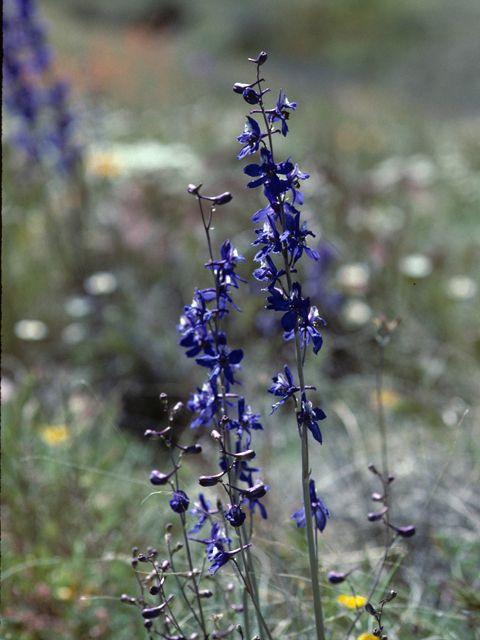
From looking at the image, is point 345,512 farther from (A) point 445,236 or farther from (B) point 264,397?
(A) point 445,236

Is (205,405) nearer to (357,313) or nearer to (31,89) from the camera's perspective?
(357,313)

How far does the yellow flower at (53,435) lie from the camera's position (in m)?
Answer: 2.48

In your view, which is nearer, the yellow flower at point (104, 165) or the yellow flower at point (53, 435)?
the yellow flower at point (53, 435)

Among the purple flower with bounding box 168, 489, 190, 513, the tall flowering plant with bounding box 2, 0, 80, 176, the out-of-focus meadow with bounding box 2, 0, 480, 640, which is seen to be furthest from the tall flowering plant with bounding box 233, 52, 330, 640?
the tall flowering plant with bounding box 2, 0, 80, 176

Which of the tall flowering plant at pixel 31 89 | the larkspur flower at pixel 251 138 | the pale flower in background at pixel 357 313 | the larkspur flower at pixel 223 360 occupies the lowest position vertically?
the larkspur flower at pixel 223 360

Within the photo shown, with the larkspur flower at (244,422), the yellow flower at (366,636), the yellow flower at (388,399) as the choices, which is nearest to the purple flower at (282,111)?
the larkspur flower at (244,422)

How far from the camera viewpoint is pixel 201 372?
3191 millimetres

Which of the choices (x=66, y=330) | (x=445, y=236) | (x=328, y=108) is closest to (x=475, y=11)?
(x=328, y=108)

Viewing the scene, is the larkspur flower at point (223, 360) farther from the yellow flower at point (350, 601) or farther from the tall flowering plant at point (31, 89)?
Answer: the tall flowering plant at point (31, 89)

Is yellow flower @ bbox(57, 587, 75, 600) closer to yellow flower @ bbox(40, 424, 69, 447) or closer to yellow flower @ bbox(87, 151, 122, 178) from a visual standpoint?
yellow flower @ bbox(40, 424, 69, 447)

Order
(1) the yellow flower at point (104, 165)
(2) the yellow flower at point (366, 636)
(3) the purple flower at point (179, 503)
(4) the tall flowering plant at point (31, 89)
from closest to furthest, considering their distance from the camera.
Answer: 1. (3) the purple flower at point (179, 503)
2. (2) the yellow flower at point (366, 636)
3. (4) the tall flowering plant at point (31, 89)
4. (1) the yellow flower at point (104, 165)

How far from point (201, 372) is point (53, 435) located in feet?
2.97

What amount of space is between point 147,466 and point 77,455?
50 cm

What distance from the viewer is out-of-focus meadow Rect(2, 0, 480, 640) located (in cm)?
184
